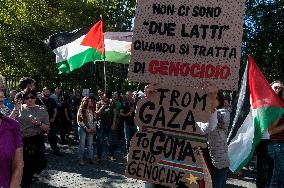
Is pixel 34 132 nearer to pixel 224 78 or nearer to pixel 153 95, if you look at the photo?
pixel 153 95

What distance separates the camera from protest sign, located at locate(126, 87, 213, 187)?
3952mm

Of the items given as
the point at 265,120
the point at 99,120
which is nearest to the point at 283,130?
the point at 265,120

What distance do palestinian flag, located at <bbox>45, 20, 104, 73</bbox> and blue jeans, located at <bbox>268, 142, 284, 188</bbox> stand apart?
491 cm

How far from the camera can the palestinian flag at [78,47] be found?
34.1ft

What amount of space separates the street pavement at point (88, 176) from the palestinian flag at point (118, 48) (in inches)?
99.5

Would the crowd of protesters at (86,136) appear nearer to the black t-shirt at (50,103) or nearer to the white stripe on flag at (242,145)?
the black t-shirt at (50,103)

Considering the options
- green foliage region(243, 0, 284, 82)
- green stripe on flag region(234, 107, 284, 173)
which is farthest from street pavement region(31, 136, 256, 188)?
green foliage region(243, 0, 284, 82)

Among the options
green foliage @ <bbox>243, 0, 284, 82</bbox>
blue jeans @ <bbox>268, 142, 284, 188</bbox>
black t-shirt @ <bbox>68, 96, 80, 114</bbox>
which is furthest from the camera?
green foliage @ <bbox>243, 0, 284, 82</bbox>

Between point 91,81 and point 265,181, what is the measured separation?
20.4 meters

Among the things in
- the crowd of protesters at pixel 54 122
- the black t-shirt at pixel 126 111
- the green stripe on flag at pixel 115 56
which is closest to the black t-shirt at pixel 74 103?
the crowd of protesters at pixel 54 122

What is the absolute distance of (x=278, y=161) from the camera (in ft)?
19.9

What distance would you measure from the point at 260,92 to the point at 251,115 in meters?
0.78

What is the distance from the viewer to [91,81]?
27.6m

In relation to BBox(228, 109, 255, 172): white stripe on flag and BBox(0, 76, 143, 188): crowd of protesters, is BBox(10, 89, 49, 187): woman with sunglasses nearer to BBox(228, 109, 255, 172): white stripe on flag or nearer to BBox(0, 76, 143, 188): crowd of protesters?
BBox(0, 76, 143, 188): crowd of protesters
